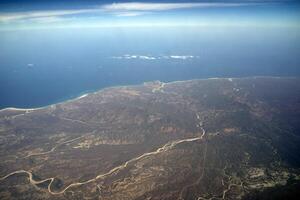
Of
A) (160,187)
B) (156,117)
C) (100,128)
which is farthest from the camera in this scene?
(156,117)

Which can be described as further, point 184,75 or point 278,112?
point 184,75

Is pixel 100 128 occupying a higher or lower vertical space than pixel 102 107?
lower

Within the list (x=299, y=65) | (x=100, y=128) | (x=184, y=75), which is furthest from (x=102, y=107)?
(x=299, y=65)

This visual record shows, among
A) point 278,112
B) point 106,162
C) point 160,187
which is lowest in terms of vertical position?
point 160,187

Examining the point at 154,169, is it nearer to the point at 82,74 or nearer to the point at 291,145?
the point at 291,145

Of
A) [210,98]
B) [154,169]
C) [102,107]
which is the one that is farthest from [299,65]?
[154,169]

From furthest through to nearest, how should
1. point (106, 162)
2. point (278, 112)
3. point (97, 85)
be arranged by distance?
1. point (97, 85)
2. point (278, 112)
3. point (106, 162)
